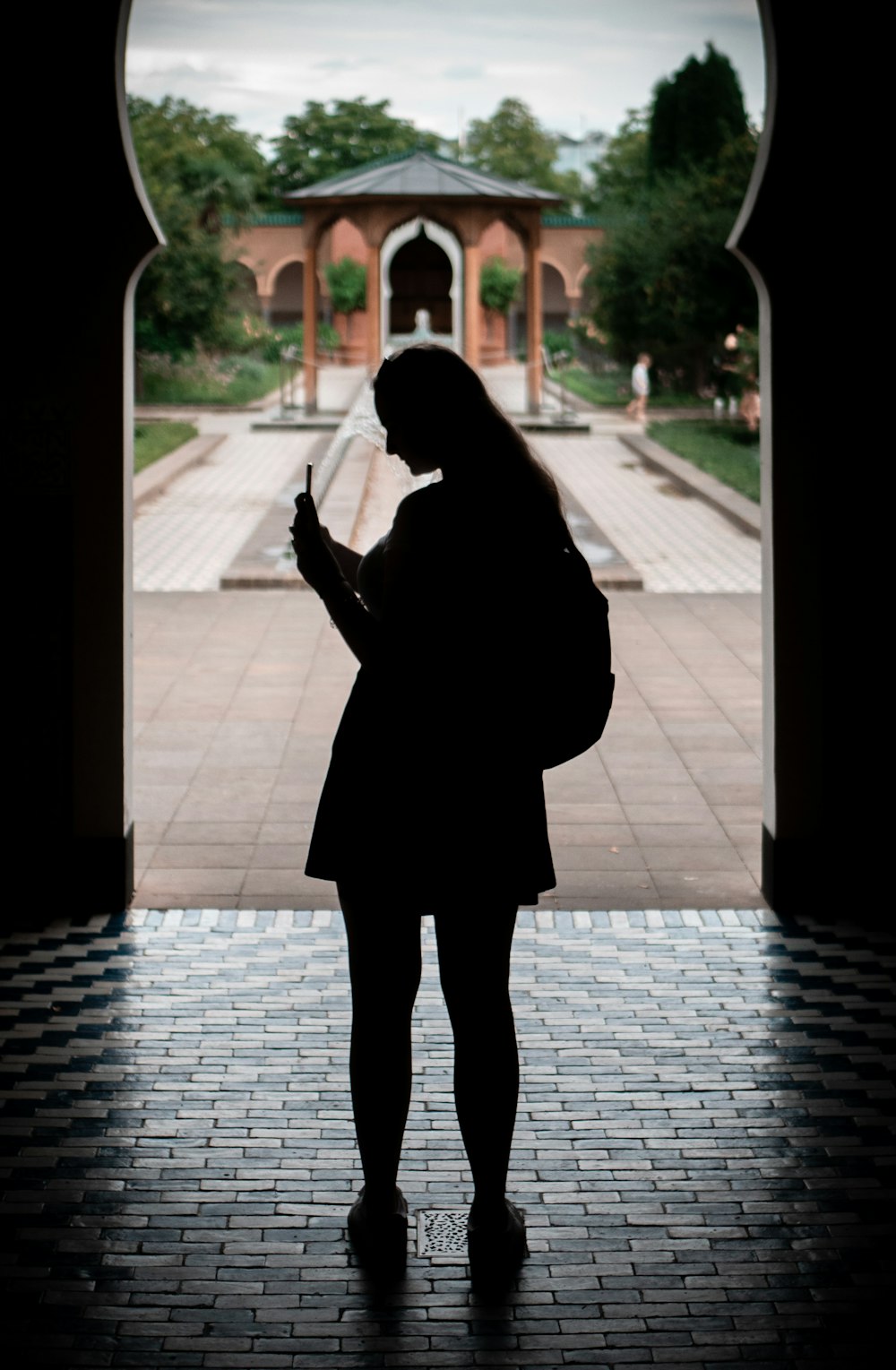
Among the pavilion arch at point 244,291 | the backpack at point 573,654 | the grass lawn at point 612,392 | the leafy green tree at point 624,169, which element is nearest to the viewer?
the backpack at point 573,654

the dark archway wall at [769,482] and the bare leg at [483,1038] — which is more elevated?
the dark archway wall at [769,482]

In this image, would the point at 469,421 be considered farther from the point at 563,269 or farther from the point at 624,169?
the point at 563,269

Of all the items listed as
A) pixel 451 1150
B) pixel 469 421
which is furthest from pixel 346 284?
pixel 469 421

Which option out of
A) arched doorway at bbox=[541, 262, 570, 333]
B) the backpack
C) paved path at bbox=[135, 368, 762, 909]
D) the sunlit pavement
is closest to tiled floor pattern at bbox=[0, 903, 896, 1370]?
the sunlit pavement

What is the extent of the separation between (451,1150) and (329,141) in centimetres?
5177

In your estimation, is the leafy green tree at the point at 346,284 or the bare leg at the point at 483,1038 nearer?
the bare leg at the point at 483,1038

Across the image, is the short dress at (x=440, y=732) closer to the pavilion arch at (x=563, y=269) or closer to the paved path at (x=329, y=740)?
the paved path at (x=329, y=740)

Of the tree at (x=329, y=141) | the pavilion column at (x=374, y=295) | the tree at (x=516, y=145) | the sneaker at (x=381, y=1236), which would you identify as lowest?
the sneaker at (x=381, y=1236)

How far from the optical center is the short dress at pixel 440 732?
319 cm

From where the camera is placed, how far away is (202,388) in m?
33.7

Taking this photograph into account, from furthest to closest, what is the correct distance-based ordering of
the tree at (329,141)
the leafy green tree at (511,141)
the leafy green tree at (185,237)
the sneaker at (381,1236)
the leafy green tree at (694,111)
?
the leafy green tree at (511,141)
the tree at (329,141)
the leafy green tree at (694,111)
the leafy green tree at (185,237)
the sneaker at (381,1236)

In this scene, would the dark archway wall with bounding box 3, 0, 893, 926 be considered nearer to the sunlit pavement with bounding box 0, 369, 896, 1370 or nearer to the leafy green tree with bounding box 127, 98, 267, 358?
the sunlit pavement with bounding box 0, 369, 896, 1370

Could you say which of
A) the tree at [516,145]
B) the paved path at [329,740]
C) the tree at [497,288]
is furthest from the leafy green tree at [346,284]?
the paved path at [329,740]

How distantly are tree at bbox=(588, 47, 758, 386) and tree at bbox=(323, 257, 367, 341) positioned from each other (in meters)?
6.08
